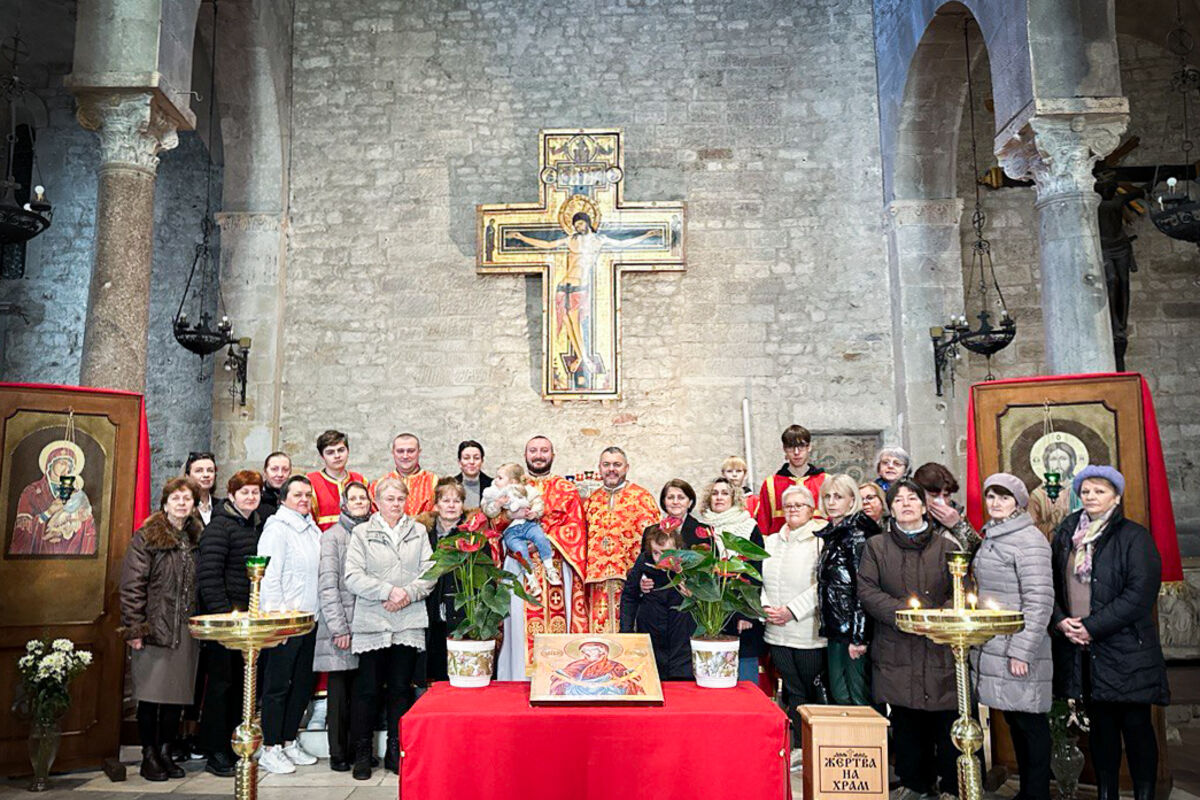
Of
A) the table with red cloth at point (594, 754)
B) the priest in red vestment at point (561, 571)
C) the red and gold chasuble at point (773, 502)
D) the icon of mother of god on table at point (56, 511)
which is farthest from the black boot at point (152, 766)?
the red and gold chasuble at point (773, 502)

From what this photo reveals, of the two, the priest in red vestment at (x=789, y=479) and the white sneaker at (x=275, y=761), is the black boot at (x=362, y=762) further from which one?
the priest in red vestment at (x=789, y=479)

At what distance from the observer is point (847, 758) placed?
2.86 metres

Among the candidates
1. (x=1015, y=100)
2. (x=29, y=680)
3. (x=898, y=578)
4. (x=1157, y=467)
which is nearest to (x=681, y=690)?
(x=898, y=578)

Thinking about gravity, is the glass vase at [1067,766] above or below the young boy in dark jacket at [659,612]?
below

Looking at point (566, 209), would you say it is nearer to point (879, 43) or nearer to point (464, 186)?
point (464, 186)

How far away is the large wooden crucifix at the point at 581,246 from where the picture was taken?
8398 mm

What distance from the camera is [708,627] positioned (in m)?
2.99

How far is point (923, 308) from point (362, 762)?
241 inches

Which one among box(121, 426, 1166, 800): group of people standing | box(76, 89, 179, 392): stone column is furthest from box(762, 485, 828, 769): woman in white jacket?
box(76, 89, 179, 392): stone column

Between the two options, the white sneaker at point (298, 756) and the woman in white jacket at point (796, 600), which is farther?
the white sneaker at point (298, 756)

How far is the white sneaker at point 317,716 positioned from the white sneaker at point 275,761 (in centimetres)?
30

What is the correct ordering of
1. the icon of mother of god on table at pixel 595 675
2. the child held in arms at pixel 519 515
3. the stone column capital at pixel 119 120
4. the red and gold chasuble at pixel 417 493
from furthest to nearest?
1. the stone column capital at pixel 119 120
2. the red and gold chasuble at pixel 417 493
3. the child held in arms at pixel 519 515
4. the icon of mother of god on table at pixel 595 675

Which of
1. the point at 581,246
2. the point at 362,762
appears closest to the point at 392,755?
the point at 362,762

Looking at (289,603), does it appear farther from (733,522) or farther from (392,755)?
(733,522)
